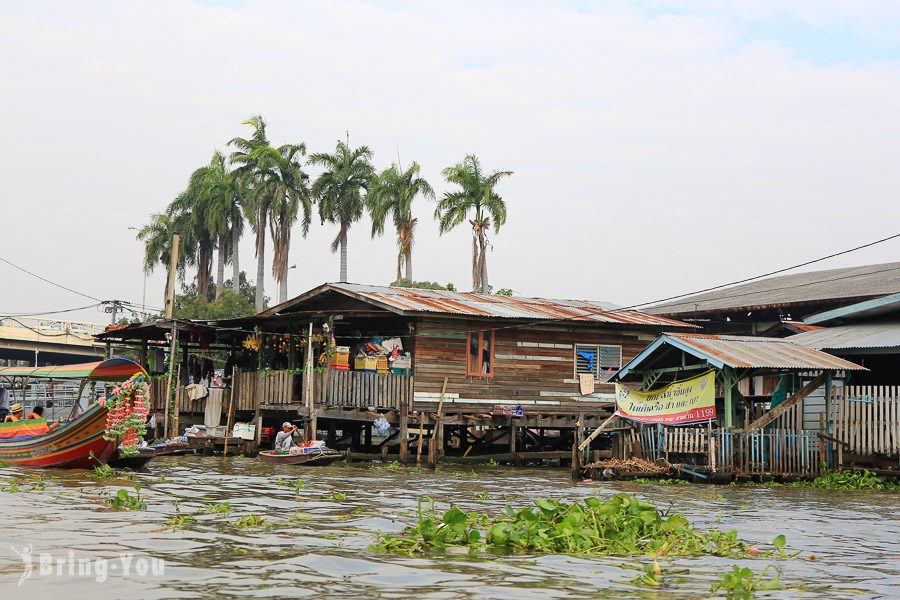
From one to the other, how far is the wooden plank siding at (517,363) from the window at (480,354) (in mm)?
141

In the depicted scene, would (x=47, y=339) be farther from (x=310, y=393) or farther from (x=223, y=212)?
(x=310, y=393)

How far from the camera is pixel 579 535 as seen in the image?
1039 centimetres

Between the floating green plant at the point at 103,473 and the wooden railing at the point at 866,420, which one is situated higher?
the wooden railing at the point at 866,420

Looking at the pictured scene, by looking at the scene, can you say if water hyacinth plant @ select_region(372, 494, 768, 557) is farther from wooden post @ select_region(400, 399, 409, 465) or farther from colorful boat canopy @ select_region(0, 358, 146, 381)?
wooden post @ select_region(400, 399, 409, 465)

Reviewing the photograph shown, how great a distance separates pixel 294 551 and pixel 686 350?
12.8 meters

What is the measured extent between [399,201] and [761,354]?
33025mm

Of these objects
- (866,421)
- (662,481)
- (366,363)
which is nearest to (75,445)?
(366,363)

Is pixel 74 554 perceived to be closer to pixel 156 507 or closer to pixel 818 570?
pixel 156 507

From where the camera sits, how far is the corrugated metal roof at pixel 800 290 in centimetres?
3562

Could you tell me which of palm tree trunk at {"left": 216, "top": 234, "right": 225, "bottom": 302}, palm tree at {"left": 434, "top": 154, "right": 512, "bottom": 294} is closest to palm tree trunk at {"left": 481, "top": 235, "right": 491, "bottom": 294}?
palm tree at {"left": 434, "top": 154, "right": 512, "bottom": 294}

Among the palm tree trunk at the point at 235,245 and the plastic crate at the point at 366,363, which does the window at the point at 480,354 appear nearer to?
the plastic crate at the point at 366,363

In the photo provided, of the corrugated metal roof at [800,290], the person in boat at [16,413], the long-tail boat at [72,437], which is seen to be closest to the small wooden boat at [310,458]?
the long-tail boat at [72,437]

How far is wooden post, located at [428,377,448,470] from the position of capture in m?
26.2

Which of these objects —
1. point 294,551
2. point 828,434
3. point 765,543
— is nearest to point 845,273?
point 828,434
